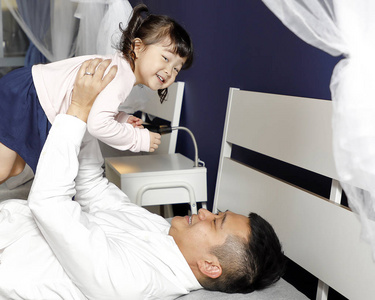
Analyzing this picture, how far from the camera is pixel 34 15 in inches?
148

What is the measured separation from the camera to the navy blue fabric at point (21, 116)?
1579 millimetres

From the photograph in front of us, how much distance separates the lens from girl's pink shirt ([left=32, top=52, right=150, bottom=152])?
149 centimetres

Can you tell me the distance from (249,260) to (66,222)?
512 millimetres

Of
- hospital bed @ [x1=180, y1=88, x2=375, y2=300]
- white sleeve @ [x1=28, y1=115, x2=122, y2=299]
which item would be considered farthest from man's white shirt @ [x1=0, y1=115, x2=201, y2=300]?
hospital bed @ [x1=180, y1=88, x2=375, y2=300]

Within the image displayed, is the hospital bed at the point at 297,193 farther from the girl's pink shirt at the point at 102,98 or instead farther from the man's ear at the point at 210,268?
the girl's pink shirt at the point at 102,98

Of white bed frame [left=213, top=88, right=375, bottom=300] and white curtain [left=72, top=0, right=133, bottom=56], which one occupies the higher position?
white curtain [left=72, top=0, right=133, bottom=56]

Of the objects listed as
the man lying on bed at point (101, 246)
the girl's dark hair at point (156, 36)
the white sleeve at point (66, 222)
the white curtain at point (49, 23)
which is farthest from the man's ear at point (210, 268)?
the white curtain at point (49, 23)

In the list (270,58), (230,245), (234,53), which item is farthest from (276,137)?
(234,53)

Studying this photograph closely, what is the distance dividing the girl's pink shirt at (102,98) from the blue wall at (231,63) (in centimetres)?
66

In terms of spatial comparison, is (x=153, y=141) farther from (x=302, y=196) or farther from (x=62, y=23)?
(x=62, y=23)

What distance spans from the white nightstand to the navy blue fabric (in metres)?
0.67

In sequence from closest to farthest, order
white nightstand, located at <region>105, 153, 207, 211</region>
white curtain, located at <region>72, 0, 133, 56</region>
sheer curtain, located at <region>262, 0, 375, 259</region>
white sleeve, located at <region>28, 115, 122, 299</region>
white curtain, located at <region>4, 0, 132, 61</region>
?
sheer curtain, located at <region>262, 0, 375, 259</region>, white sleeve, located at <region>28, 115, 122, 299</region>, white nightstand, located at <region>105, 153, 207, 211</region>, white curtain, located at <region>72, 0, 133, 56</region>, white curtain, located at <region>4, 0, 132, 61</region>

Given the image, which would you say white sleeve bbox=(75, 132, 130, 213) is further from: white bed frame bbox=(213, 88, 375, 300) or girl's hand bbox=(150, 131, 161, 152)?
white bed frame bbox=(213, 88, 375, 300)

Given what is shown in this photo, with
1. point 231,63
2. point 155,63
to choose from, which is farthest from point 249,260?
point 231,63
